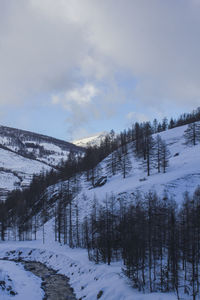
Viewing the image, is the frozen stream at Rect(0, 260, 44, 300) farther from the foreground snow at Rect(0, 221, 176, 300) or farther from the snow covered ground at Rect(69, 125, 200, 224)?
the snow covered ground at Rect(69, 125, 200, 224)

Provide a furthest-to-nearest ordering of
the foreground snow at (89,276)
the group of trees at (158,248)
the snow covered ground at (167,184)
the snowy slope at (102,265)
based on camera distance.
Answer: the snow covered ground at (167,184), the group of trees at (158,248), the snowy slope at (102,265), the foreground snow at (89,276)

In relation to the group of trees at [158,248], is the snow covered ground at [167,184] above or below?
above

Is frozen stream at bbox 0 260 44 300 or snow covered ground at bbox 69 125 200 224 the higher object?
snow covered ground at bbox 69 125 200 224

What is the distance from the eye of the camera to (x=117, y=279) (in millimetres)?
23984

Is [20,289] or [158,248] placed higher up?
[158,248]

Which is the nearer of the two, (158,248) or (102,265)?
(102,265)

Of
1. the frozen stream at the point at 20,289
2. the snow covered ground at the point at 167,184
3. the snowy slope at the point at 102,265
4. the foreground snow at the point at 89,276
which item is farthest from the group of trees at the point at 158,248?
the frozen stream at the point at 20,289

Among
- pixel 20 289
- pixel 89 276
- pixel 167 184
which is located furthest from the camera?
pixel 167 184

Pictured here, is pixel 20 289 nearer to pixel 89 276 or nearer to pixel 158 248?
pixel 89 276

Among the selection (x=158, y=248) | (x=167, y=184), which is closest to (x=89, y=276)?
(x=158, y=248)

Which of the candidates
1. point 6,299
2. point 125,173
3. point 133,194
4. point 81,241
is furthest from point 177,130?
point 6,299

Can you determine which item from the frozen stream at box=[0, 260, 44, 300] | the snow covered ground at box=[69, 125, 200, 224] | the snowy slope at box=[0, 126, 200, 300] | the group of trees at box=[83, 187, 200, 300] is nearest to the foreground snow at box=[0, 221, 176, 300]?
→ the snowy slope at box=[0, 126, 200, 300]

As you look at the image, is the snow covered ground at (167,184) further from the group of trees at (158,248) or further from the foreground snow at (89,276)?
the foreground snow at (89,276)

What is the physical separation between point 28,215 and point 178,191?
230ft
